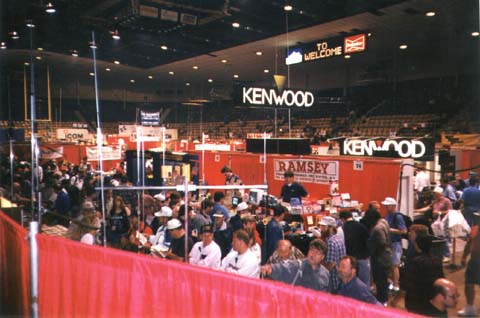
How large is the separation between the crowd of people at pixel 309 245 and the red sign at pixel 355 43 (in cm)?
532

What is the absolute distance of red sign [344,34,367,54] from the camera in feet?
40.3

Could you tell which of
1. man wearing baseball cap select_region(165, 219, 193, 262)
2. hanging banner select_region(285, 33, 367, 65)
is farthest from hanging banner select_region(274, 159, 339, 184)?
man wearing baseball cap select_region(165, 219, 193, 262)

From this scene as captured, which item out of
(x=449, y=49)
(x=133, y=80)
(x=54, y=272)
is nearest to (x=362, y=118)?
(x=449, y=49)

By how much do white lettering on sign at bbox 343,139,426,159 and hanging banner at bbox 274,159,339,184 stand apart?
786 mm

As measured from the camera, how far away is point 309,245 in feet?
17.9

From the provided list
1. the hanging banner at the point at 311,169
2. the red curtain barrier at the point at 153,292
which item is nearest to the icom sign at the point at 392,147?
the hanging banner at the point at 311,169

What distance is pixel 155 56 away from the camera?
19609 mm

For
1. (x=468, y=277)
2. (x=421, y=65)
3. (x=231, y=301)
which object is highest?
(x=421, y=65)

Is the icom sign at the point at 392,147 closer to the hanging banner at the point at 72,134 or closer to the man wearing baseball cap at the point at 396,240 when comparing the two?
the man wearing baseball cap at the point at 396,240

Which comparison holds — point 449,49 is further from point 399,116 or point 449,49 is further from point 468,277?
point 468,277

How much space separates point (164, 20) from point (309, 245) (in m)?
9.60

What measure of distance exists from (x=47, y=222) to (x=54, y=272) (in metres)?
6.15

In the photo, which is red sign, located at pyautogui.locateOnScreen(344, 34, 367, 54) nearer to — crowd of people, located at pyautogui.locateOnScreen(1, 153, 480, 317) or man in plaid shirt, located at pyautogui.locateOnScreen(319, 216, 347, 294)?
crowd of people, located at pyautogui.locateOnScreen(1, 153, 480, 317)

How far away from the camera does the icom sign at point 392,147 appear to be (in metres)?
8.09
